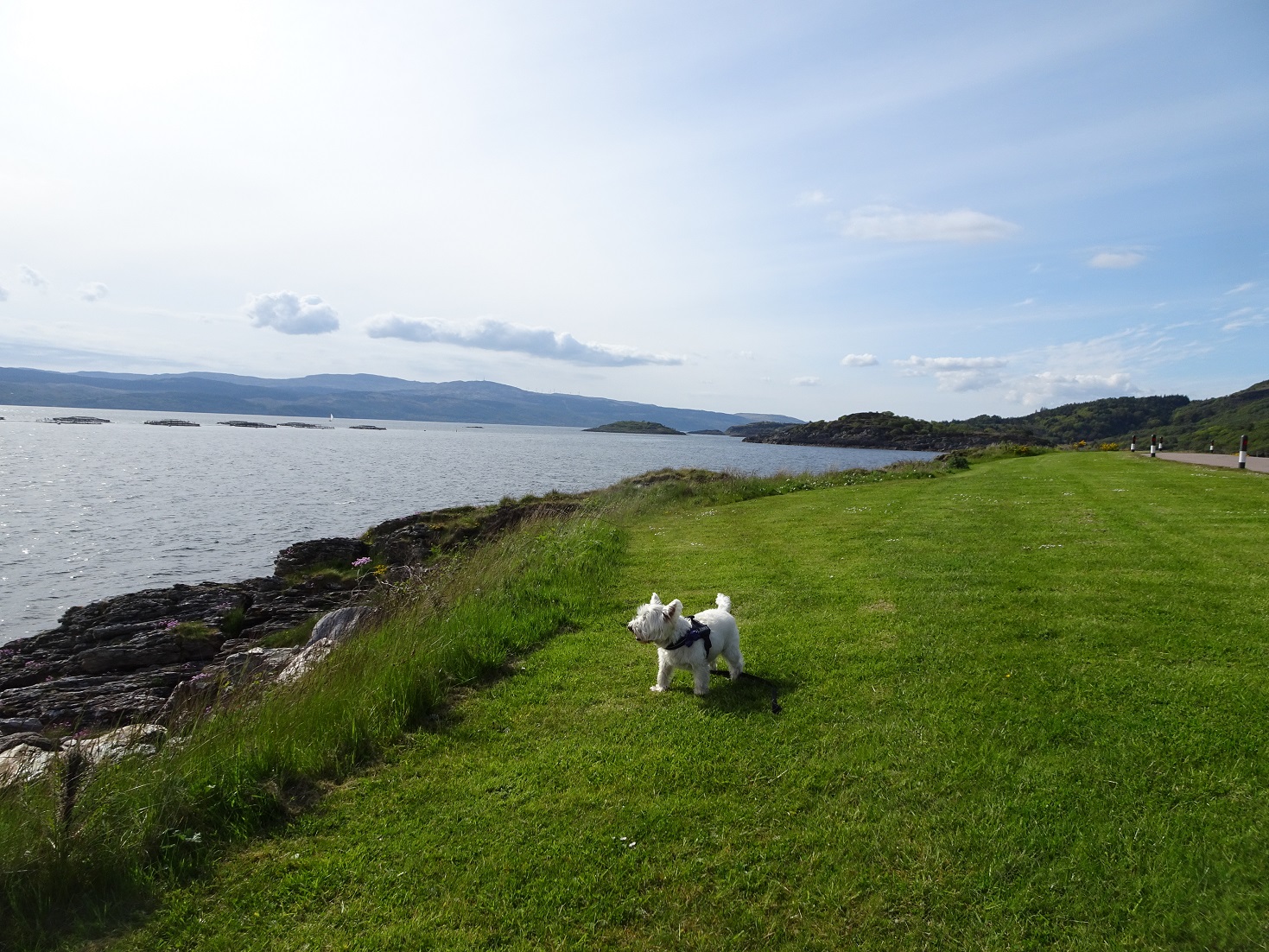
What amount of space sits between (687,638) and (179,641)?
48.8ft

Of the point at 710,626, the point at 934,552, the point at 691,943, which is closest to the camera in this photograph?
the point at 691,943

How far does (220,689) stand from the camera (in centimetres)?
844

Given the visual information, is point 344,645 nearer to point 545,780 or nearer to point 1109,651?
point 545,780

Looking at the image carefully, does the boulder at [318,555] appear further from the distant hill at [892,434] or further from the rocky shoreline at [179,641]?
the distant hill at [892,434]

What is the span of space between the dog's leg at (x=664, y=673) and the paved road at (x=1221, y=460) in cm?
2385

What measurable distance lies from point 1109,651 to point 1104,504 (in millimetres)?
11668

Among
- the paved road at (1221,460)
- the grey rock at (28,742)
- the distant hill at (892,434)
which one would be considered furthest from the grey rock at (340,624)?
the distant hill at (892,434)

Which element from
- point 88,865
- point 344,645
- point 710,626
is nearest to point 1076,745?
point 710,626

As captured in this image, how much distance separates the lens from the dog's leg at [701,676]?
7.03 meters

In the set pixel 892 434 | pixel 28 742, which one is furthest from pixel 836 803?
pixel 892 434

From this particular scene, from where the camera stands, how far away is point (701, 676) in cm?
705

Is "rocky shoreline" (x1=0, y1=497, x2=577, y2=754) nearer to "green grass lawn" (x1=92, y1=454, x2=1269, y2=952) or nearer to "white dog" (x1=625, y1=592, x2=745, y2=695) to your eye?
"green grass lawn" (x1=92, y1=454, x2=1269, y2=952)

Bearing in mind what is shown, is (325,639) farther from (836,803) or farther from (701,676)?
(836,803)

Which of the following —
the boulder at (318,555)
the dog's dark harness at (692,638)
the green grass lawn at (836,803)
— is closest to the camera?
the green grass lawn at (836,803)
